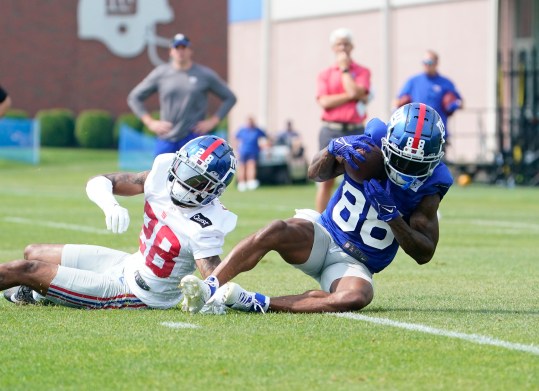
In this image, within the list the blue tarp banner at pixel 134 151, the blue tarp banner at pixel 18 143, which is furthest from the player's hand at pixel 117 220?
the blue tarp banner at pixel 18 143

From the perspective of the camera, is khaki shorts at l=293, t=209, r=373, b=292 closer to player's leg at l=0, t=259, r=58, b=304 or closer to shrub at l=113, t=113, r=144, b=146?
player's leg at l=0, t=259, r=58, b=304

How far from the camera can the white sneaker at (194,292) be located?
6.17 meters

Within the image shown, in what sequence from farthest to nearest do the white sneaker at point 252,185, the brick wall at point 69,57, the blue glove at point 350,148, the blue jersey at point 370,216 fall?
1. the brick wall at point 69,57
2. the white sneaker at point 252,185
3. the blue jersey at point 370,216
4. the blue glove at point 350,148

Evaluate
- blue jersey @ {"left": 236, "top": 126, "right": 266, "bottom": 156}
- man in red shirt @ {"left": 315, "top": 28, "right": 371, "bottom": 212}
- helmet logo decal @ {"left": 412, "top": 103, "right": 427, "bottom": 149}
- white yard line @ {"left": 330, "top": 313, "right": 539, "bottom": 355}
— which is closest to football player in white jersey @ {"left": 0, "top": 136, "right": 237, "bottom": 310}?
white yard line @ {"left": 330, "top": 313, "right": 539, "bottom": 355}

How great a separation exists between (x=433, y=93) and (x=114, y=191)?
9095 mm

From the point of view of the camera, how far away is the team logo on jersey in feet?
21.5

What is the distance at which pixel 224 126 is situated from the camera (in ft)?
145

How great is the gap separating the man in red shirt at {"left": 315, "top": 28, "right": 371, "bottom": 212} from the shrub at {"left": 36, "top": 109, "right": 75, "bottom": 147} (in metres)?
31.2

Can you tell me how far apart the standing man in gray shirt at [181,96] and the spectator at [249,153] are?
40.8 ft

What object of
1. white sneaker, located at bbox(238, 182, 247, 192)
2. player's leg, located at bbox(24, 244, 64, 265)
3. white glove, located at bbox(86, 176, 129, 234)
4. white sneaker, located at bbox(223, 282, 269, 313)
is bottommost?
white sneaker, located at bbox(238, 182, 247, 192)

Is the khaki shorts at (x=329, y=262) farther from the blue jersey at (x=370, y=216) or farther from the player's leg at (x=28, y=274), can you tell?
the player's leg at (x=28, y=274)

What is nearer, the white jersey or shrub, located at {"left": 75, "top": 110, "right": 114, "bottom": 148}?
the white jersey

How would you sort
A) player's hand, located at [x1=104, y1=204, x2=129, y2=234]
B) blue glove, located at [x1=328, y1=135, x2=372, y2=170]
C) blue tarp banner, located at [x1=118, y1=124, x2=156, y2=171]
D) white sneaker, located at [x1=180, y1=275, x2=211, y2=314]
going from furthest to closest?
blue tarp banner, located at [x1=118, y1=124, x2=156, y2=171], blue glove, located at [x1=328, y1=135, x2=372, y2=170], player's hand, located at [x1=104, y1=204, x2=129, y2=234], white sneaker, located at [x1=180, y1=275, x2=211, y2=314]

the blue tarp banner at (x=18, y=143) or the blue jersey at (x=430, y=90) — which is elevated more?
the blue jersey at (x=430, y=90)
